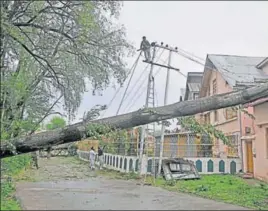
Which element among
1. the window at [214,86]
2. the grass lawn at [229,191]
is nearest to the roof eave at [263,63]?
the window at [214,86]

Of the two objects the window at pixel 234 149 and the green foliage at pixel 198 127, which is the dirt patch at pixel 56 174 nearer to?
the window at pixel 234 149

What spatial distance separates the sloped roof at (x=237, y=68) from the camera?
26812mm

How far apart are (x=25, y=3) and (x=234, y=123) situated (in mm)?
16198

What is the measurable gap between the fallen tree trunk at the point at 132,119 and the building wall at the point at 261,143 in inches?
267

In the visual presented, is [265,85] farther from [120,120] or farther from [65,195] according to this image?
[65,195]

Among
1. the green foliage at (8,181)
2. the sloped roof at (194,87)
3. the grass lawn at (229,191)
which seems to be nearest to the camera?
the green foliage at (8,181)

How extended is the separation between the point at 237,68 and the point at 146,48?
32.6ft

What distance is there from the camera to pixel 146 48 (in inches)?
861

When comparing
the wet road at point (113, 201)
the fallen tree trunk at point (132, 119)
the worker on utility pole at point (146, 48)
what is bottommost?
the wet road at point (113, 201)

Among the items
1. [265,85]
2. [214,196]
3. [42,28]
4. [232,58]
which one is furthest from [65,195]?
[232,58]

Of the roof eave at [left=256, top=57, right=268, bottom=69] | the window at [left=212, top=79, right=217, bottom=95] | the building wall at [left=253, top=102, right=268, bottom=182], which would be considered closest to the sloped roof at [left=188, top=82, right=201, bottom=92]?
the window at [left=212, top=79, right=217, bottom=95]

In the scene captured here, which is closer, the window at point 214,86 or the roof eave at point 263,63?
the roof eave at point 263,63

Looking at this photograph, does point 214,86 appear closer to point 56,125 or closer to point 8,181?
point 56,125

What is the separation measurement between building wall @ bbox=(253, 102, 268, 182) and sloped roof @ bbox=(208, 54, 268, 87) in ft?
19.9
